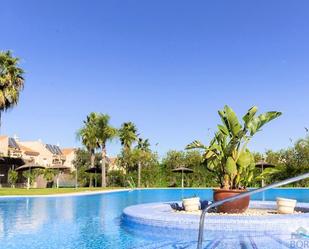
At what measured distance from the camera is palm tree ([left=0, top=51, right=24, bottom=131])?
30.2m

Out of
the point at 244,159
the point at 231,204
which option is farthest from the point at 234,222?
the point at 244,159

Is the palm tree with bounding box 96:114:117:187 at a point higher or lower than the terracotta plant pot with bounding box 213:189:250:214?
higher

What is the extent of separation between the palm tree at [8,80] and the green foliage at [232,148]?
68.9 ft

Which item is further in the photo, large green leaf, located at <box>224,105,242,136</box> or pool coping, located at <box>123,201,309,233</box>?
large green leaf, located at <box>224,105,242,136</box>

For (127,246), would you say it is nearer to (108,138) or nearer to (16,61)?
(16,61)

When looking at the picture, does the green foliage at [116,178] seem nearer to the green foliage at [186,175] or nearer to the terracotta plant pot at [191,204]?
the green foliage at [186,175]

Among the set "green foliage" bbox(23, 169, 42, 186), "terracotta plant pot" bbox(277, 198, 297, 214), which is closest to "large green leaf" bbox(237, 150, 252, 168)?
"terracotta plant pot" bbox(277, 198, 297, 214)

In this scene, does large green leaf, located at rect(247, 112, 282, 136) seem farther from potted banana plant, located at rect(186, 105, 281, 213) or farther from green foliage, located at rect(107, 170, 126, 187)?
green foliage, located at rect(107, 170, 126, 187)

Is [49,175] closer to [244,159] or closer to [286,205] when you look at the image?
[244,159]

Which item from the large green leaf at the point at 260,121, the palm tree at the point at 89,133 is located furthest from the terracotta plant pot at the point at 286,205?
the palm tree at the point at 89,133

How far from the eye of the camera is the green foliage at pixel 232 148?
41.8ft

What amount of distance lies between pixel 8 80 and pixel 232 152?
73.0ft

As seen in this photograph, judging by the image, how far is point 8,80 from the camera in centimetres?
3034

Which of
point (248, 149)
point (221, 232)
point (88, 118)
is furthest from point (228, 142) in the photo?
point (88, 118)
